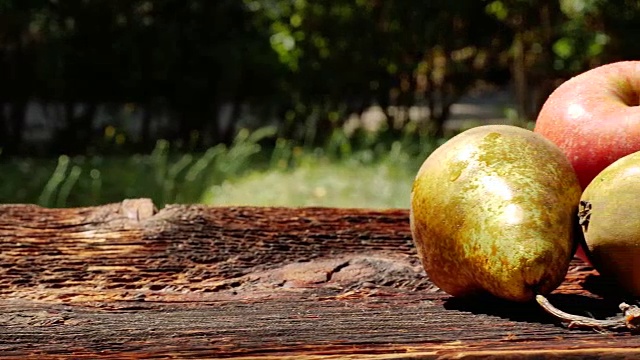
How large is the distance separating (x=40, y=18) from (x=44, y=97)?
76cm

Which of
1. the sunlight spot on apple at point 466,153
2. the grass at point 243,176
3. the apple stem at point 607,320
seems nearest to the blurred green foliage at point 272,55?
the grass at point 243,176

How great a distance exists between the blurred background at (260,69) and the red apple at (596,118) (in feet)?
18.9

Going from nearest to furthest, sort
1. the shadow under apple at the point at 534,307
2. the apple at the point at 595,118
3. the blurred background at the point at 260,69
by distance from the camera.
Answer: the shadow under apple at the point at 534,307, the apple at the point at 595,118, the blurred background at the point at 260,69

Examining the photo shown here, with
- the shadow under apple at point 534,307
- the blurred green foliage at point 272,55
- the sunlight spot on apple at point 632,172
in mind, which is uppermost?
the blurred green foliage at point 272,55

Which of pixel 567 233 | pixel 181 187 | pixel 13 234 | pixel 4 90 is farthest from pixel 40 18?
pixel 567 233

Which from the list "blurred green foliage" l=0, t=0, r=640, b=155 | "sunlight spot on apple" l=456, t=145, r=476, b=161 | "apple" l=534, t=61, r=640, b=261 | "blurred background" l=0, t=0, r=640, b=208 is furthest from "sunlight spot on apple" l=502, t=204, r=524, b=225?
"blurred green foliage" l=0, t=0, r=640, b=155

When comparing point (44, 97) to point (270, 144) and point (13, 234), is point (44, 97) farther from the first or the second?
point (13, 234)

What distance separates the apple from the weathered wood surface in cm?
26

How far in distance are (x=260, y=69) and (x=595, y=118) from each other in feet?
23.9

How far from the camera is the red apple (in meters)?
2.00

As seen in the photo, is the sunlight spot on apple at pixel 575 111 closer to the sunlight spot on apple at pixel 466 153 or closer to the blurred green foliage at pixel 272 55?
the sunlight spot on apple at pixel 466 153

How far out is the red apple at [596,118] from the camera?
2.00m

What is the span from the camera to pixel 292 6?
922cm

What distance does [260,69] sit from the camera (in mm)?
9188
